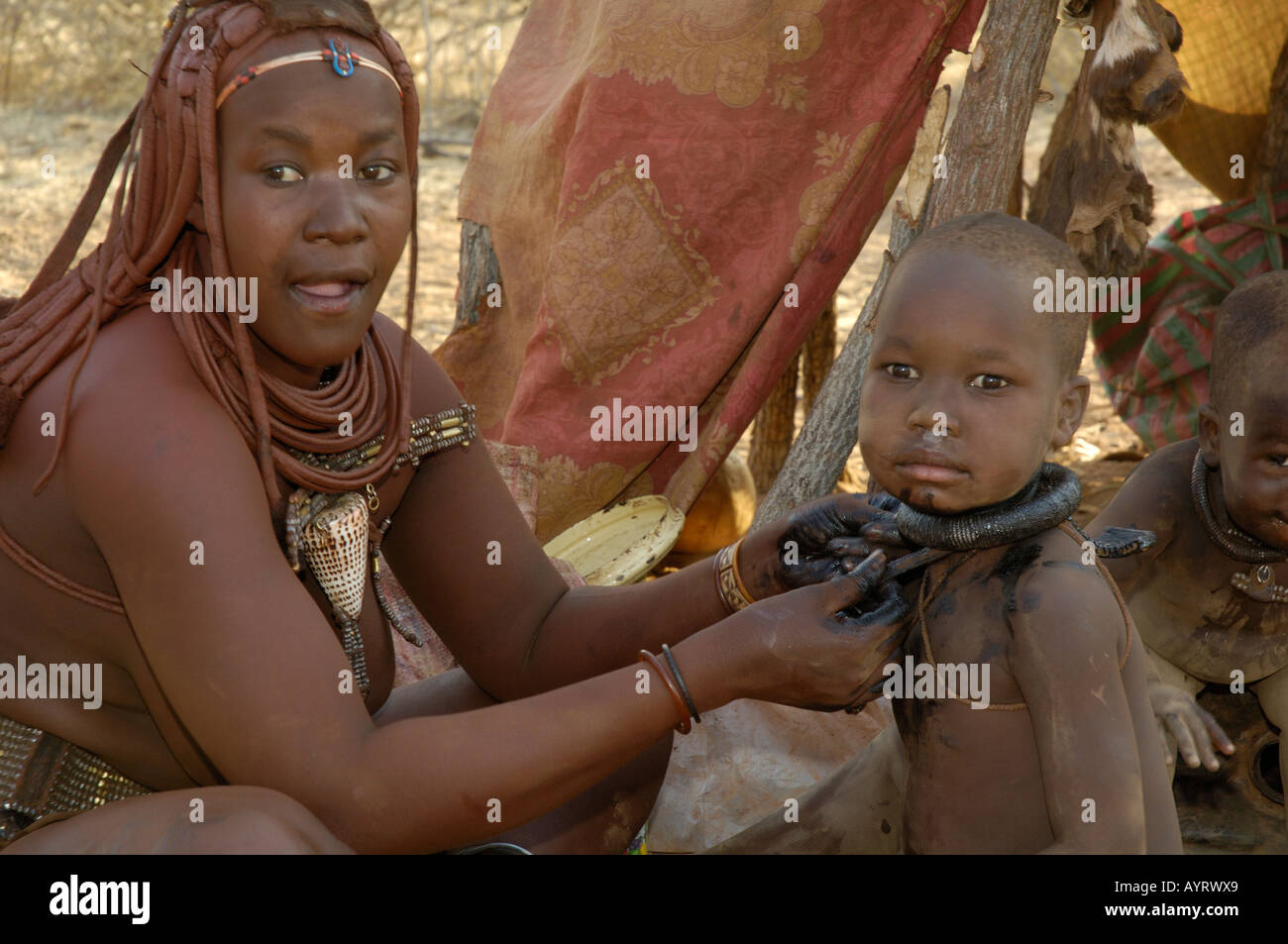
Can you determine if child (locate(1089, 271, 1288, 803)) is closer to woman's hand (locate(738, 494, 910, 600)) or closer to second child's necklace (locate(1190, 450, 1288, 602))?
second child's necklace (locate(1190, 450, 1288, 602))

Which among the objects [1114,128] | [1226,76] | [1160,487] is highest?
[1226,76]

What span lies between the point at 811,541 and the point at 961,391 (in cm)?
44

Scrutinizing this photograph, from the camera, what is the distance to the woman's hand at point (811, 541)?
2232 millimetres

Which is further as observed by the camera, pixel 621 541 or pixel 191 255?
pixel 621 541

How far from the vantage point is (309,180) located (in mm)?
1984

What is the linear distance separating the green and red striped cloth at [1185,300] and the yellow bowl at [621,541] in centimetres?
198

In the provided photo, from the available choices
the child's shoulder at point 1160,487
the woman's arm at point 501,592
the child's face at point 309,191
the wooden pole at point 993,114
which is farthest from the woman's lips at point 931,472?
the wooden pole at point 993,114

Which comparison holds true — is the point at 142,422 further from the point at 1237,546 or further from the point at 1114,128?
the point at 1114,128

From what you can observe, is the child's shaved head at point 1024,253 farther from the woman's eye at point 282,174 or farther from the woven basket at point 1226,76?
the woven basket at point 1226,76

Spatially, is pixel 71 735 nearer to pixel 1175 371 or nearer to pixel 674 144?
pixel 674 144

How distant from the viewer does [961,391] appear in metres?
1.98

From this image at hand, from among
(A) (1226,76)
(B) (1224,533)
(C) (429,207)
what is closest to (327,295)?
(B) (1224,533)

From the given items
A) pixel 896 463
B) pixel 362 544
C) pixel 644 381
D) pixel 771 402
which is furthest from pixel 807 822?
pixel 771 402

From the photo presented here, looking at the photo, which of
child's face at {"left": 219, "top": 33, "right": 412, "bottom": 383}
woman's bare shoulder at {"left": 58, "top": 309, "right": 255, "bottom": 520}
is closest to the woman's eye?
child's face at {"left": 219, "top": 33, "right": 412, "bottom": 383}
